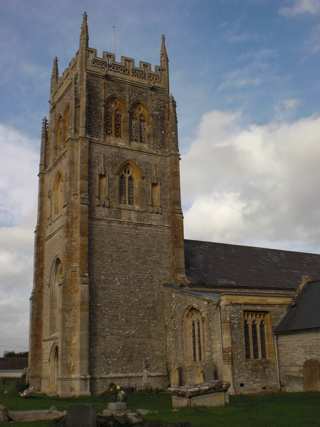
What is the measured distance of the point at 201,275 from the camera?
37062 millimetres

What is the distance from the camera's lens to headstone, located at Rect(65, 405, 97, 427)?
1398 cm

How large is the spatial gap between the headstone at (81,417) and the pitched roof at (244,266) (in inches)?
861

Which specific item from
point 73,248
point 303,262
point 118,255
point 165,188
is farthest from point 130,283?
point 303,262

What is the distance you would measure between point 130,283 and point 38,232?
923 centimetres

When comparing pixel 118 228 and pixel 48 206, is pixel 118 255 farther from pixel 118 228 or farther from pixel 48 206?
pixel 48 206

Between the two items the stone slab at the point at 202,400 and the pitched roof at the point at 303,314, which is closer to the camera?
the stone slab at the point at 202,400

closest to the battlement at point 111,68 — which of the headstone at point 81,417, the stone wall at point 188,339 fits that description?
the stone wall at point 188,339

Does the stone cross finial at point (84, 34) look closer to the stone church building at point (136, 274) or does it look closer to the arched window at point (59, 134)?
the stone church building at point (136, 274)

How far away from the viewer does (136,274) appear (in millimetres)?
35156

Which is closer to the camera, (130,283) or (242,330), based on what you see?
(242,330)

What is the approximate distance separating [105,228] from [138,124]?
29.7ft

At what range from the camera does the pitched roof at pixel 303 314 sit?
29.1 metres

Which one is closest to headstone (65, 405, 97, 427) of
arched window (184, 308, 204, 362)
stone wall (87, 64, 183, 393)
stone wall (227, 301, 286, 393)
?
stone wall (227, 301, 286, 393)

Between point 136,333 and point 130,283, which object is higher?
point 130,283
